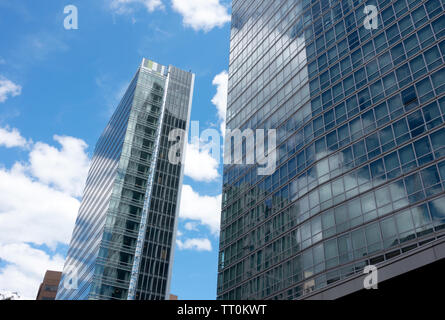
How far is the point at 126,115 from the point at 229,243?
65523 mm

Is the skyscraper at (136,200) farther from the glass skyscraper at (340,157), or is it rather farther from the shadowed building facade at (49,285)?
the glass skyscraper at (340,157)

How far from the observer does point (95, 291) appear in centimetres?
8688

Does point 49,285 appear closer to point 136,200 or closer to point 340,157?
point 136,200

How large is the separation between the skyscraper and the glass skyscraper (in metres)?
41.7

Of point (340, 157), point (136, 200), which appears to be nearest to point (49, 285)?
point (136, 200)

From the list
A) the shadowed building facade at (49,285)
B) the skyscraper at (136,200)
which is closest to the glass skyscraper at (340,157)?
the skyscraper at (136,200)

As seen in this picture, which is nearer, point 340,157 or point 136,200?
point 340,157

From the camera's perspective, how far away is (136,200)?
10138cm

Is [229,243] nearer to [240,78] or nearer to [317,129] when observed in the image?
[317,129]

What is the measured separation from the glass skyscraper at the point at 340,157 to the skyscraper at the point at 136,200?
4171 cm

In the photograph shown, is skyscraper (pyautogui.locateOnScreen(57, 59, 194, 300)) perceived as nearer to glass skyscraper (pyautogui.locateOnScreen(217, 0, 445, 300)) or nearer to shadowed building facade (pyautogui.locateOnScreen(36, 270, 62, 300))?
shadowed building facade (pyautogui.locateOnScreen(36, 270, 62, 300))

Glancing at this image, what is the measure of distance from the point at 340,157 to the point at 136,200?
66.7 meters

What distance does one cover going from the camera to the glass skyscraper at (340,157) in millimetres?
34156
